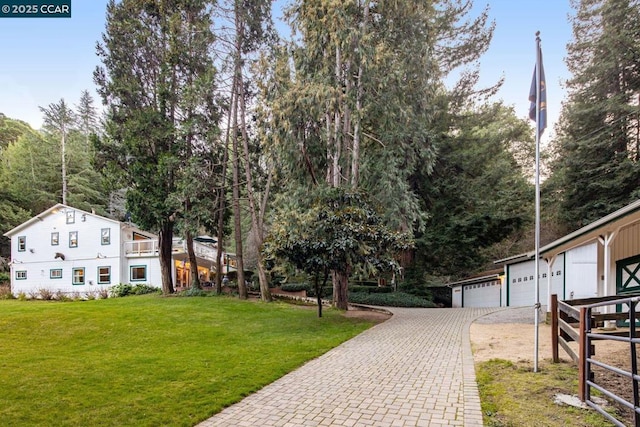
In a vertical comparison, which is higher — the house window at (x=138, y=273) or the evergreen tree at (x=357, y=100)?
the evergreen tree at (x=357, y=100)

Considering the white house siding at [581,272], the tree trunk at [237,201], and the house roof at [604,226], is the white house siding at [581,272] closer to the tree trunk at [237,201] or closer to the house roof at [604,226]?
the house roof at [604,226]

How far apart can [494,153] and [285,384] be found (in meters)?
20.7

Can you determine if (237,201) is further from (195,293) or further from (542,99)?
(542,99)

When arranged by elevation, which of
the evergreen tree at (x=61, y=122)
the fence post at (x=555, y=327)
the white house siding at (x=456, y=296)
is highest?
the evergreen tree at (x=61, y=122)

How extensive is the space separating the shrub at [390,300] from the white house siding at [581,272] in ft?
25.3

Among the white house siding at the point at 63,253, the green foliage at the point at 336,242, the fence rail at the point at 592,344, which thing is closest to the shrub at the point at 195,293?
the white house siding at the point at 63,253

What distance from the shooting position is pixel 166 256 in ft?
73.0

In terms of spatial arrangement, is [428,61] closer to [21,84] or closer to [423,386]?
[423,386]

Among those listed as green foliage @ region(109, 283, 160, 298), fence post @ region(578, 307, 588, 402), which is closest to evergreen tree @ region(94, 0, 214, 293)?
green foliage @ region(109, 283, 160, 298)

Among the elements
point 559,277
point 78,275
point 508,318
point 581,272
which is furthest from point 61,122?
point 581,272

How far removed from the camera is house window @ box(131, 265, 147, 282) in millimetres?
25797

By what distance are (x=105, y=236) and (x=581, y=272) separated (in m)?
27.1

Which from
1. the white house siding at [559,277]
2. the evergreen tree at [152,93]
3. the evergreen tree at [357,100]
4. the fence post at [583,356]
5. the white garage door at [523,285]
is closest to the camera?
the fence post at [583,356]

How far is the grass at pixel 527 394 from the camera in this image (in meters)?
3.96
